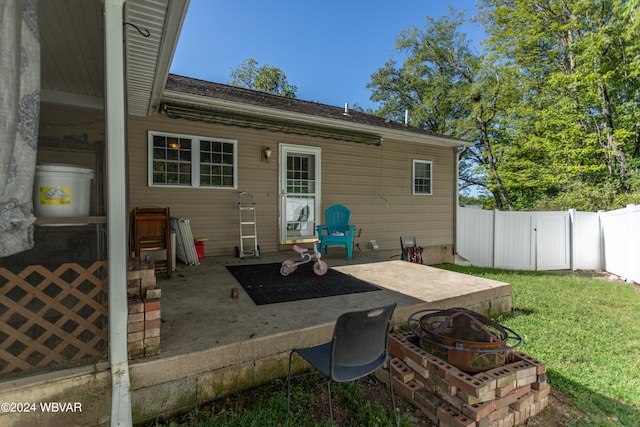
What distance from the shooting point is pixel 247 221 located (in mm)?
5719

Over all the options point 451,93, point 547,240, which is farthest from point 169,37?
point 451,93

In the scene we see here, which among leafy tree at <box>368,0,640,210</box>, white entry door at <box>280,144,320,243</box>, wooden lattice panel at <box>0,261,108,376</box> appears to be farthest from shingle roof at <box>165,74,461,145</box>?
leafy tree at <box>368,0,640,210</box>

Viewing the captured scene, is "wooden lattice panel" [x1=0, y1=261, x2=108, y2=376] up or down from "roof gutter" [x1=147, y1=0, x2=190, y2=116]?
down

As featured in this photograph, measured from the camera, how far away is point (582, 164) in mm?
13133

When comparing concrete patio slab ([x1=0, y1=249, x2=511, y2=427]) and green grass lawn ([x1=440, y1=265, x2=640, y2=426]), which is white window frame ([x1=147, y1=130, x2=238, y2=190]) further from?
green grass lawn ([x1=440, y1=265, x2=640, y2=426])

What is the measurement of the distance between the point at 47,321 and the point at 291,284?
2.33 metres

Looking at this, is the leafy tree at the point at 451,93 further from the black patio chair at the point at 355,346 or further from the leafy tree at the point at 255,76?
the black patio chair at the point at 355,346

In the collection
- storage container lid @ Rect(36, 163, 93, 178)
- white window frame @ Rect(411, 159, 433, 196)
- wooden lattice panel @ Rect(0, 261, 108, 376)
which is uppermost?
white window frame @ Rect(411, 159, 433, 196)

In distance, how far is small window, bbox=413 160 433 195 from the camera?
7832 millimetres

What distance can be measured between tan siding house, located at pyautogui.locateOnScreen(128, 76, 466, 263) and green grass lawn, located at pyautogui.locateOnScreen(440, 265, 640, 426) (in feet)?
9.46

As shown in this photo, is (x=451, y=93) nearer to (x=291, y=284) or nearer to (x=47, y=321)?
(x=291, y=284)

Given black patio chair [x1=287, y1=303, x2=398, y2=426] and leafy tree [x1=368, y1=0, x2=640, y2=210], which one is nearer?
black patio chair [x1=287, y1=303, x2=398, y2=426]

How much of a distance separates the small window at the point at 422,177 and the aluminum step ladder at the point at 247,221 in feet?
14.2

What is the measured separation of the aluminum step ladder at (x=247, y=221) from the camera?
5531 millimetres
